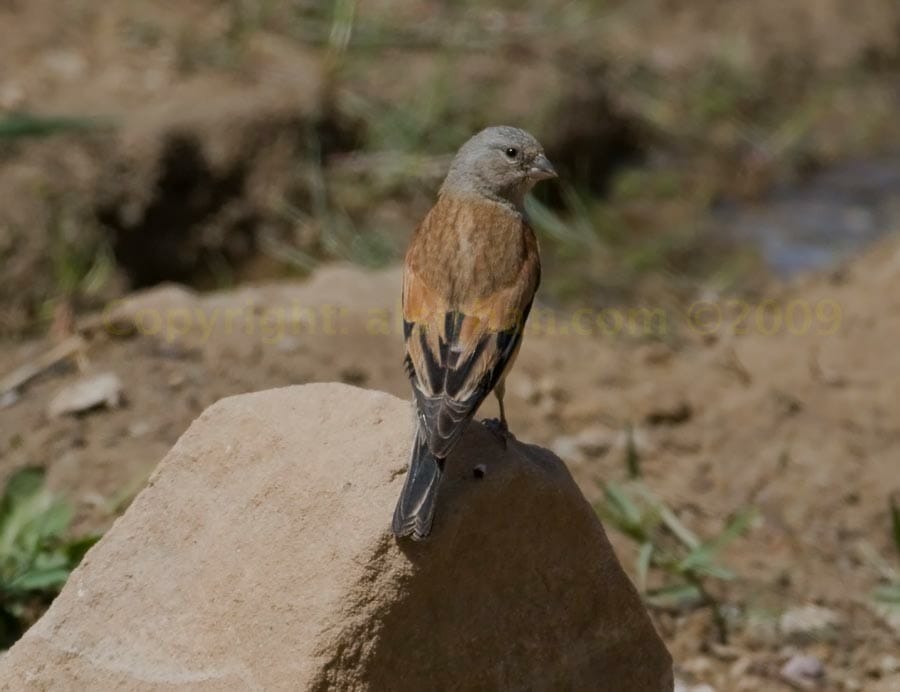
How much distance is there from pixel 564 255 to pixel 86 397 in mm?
3301

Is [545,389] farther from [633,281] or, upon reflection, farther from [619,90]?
[619,90]

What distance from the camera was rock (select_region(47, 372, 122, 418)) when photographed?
5.50 m

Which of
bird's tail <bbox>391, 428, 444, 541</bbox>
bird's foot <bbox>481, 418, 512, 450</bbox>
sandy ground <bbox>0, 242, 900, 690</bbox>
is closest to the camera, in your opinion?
bird's tail <bbox>391, 428, 444, 541</bbox>

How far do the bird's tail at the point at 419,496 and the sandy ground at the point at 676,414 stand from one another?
5.72 feet

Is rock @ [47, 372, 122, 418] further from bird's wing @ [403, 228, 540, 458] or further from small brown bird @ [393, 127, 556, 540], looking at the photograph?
bird's wing @ [403, 228, 540, 458]

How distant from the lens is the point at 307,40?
29.0ft

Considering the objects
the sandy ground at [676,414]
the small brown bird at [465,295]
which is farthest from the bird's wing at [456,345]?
the sandy ground at [676,414]

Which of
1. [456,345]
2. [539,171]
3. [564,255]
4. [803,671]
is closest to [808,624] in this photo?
[803,671]

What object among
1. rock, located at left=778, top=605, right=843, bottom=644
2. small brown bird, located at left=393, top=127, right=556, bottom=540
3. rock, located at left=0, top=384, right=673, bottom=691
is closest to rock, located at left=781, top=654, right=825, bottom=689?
rock, located at left=778, top=605, right=843, bottom=644

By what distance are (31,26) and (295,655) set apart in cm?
593

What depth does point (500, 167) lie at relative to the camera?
194 inches

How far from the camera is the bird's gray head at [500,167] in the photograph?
4926 mm

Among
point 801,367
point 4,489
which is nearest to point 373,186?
point 801,367

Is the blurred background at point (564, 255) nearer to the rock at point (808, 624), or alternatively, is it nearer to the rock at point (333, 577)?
the rock at point (808, 624)
